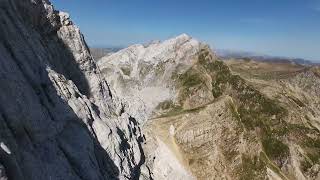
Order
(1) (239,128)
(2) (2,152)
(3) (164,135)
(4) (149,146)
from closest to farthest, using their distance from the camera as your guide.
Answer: (2) (2,152)
(4) (149,146)
(3) (164,135)
(1) (239,128)

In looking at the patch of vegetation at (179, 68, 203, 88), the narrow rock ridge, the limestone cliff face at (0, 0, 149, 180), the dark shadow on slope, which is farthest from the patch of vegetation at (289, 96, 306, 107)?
the dark shadow on slope

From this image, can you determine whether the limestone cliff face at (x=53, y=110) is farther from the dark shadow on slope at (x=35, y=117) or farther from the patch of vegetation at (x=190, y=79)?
the patch of vegetation at (x=190, y=79)

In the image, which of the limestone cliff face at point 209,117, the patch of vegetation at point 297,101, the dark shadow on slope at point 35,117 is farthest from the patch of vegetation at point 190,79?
the dark shadow on slope at point 35,117

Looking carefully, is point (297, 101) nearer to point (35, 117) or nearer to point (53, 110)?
point (53, 110)

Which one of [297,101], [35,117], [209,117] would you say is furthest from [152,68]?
[35,117]

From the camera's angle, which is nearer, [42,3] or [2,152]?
[2,152]

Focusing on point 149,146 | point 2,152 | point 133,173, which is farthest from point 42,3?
point 2,152

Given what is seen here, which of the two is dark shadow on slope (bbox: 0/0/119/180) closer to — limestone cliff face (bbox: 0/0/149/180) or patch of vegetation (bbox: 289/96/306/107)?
limestone cliff face (bbox: 0/0/149/180)

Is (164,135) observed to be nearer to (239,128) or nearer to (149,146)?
(149,146)
